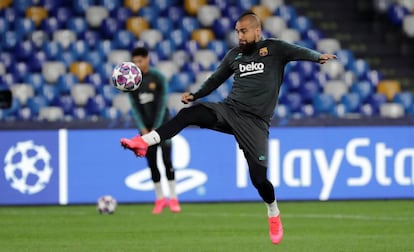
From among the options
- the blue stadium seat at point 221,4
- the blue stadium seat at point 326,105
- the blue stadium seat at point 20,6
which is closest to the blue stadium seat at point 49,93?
the blue stadium seat at point 20,6

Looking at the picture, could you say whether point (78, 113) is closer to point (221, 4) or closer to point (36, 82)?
point (36, 82)

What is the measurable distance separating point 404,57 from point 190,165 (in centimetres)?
681

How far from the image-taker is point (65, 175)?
15578 millimetres

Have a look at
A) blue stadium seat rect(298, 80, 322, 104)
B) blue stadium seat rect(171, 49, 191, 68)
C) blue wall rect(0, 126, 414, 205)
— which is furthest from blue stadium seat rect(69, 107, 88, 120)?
blue stadium seat rect(298, 80, 322, 104)

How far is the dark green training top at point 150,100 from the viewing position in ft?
45.9

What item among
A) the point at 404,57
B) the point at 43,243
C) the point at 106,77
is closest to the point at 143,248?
the point at 43,243

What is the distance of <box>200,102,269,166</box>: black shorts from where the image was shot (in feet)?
30.9

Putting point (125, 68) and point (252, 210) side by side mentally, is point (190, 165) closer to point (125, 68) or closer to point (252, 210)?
point (252, 210)

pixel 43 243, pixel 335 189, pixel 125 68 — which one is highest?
pixel 125 68

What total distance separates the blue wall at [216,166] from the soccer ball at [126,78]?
5.65 meters

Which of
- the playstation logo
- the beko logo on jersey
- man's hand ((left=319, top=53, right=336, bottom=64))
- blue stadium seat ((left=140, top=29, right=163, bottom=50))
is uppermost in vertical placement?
man's hand ((left=319, top=53, right=336, bottom=64))

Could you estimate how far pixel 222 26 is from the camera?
1992 cm

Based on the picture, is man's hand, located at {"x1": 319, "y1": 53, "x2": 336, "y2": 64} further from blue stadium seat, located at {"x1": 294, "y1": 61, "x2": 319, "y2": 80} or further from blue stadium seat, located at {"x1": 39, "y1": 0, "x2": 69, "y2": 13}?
blue stadium seat, located at {"x1": 39, "y1": 0, "x2": 69, "y2": 13}

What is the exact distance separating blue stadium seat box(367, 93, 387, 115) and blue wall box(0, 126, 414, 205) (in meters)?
3.40
